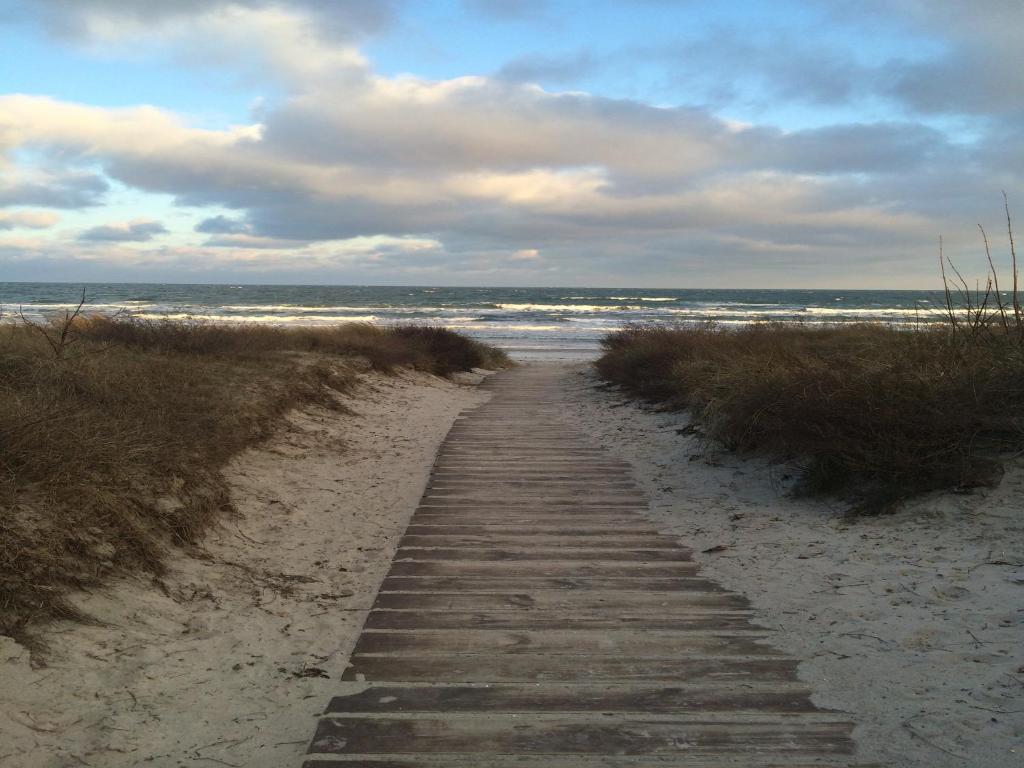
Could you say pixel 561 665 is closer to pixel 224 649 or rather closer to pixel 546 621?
pixel 546 621

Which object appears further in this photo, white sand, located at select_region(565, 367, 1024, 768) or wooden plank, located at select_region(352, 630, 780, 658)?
wooden plank, located at select_region(352, 630, 780, 658)

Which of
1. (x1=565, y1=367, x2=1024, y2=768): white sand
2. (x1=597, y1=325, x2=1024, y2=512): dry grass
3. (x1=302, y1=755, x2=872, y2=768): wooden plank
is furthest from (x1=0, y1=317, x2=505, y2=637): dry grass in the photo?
(x1=597, y1=325, x2=1024, y2=512): dry grass

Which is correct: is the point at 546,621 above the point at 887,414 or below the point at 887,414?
below

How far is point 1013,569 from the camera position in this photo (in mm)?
4465

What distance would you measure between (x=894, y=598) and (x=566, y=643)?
2.09 metres

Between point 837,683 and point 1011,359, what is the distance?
4303mm

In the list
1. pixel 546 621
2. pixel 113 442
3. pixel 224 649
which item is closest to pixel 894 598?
pixel 546 621

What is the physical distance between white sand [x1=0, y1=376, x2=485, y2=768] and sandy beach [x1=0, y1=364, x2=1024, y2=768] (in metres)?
0.01

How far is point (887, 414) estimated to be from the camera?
6.09 metres

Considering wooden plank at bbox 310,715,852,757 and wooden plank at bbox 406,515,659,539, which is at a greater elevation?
wooden plank at bbox 406,515,659,539

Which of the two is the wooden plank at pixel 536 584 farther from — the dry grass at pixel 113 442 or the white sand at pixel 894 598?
the dry grass at pixel 113 442

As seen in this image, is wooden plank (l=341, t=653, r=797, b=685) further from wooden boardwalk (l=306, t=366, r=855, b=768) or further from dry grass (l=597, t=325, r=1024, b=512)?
dry grass (l=597, t=325, r=1024, b=512)

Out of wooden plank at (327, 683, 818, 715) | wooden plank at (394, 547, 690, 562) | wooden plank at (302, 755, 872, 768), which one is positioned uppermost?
wooden plank at (394, 547, 690, 562)

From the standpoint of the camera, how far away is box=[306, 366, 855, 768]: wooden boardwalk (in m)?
2.95
